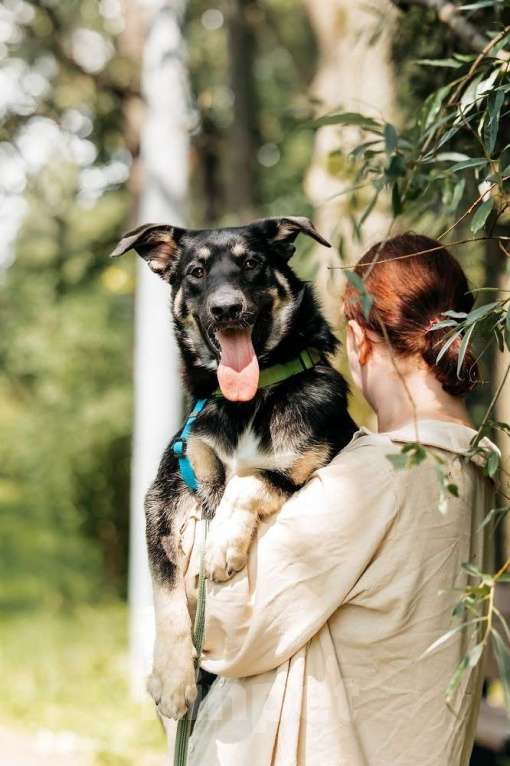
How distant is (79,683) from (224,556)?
20.9 ft

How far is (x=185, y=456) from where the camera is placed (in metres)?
2.71

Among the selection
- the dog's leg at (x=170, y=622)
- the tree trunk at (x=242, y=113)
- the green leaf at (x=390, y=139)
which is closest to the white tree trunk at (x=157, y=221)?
the tree trunk at (x=242, y=113)

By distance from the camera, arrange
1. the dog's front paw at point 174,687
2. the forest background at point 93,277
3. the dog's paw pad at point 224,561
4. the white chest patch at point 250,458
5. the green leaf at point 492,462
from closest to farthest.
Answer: the green leaf at point 492,462 → the dog's paw pad at point 224,561 → the dog's front paw at point 174,687 → the white chest patch at point 250,458 → the forest background at point 93,277

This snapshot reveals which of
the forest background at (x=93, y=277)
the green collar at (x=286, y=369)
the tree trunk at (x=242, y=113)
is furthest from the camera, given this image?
the tree trunk at (x=242, y=113)

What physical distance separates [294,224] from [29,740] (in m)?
5.09

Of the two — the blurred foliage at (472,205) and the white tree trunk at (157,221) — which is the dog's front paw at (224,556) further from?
the white tree trunk at (157,221)

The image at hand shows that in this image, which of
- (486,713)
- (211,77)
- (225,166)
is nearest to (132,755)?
(486,713)

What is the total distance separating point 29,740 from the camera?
22.3 feet

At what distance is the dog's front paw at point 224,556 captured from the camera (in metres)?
2.19

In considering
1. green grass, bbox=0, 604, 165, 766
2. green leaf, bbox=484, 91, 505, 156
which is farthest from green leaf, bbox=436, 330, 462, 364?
green grass, bbox=0, 604, 165, 766

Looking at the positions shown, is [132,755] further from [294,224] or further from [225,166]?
[225,166]

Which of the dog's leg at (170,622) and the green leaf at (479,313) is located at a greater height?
the green leaf at (479,313)

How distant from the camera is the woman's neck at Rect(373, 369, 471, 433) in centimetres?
230

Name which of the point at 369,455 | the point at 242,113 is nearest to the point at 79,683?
the point at 369,455
